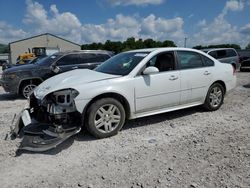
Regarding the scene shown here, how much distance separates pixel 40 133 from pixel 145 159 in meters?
1.75

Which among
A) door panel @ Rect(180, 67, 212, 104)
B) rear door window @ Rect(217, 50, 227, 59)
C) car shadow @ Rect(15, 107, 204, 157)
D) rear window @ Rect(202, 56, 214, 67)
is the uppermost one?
rear door window @ Rect(217, 50, 227, 59)

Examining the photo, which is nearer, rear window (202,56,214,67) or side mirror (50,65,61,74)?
rear window (202,56,214,67)

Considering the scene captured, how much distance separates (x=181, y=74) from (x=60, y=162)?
3.05 meters

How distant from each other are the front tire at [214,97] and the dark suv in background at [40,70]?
15.8 ft

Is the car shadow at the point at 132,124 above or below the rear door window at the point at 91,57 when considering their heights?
below

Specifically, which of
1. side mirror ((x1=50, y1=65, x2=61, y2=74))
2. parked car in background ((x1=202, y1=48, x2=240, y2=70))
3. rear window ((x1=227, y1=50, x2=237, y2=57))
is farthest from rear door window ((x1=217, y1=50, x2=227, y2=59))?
side mirror ((x1=50, y1=65, x2=61, y2=74))

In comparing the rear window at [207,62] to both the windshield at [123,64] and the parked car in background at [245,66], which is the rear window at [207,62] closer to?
the windshield at [123,64]

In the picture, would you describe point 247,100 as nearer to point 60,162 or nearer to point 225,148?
point 225,148

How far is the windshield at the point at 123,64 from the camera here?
16.1ft

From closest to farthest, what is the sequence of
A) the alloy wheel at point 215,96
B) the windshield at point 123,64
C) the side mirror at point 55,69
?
the windshield at point 123,64, the alloy wheel at point 215,96, the side mirror at point 55,69

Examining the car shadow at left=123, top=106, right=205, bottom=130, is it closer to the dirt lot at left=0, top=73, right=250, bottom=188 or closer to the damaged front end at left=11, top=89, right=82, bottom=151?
the dirt lot at left=0, top=73, right=250, bottom=188

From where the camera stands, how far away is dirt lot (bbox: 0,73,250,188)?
10.3 feet

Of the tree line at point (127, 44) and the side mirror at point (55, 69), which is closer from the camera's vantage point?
the side mirror at point (55, 69)

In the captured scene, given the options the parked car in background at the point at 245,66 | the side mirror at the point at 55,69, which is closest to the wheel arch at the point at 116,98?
the side mirror at the point at 55,69
